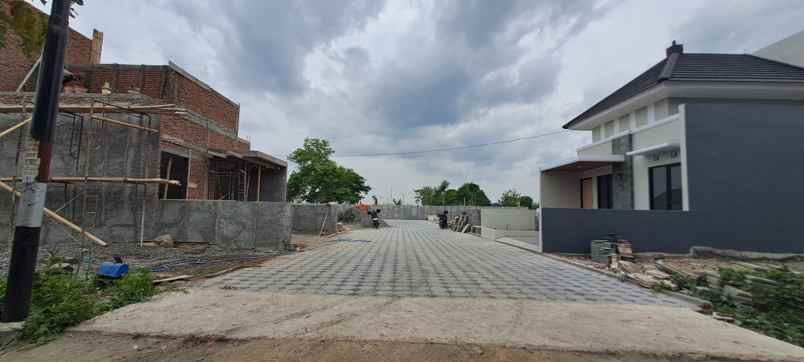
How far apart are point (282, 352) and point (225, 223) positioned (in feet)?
26.4

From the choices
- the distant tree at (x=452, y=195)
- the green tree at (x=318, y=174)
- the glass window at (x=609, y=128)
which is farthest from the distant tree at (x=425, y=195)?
the glass window at (x=609, y=128)

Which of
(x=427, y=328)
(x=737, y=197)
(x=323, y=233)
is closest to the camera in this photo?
(x=427, y=328)

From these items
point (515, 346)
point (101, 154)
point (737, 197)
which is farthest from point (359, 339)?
point (737, 197)

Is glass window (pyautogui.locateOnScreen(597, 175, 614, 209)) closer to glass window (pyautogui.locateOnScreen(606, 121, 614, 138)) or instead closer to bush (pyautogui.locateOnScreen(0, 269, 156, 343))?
glass window (pyautogui.locateOnScreen(606, 121, 614, 138))

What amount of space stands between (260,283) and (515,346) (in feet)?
14.0

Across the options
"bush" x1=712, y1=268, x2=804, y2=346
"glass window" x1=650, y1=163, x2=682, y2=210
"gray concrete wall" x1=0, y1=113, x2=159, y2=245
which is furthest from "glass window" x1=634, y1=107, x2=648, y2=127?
"gray concrete wall" x1=0, y1=113, x2=159, y2=245

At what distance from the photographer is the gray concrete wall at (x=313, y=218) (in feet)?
54.1

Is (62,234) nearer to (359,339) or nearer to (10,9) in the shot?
(10,9)

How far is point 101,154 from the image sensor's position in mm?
9211

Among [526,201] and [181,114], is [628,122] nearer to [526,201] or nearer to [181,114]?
[181,114]

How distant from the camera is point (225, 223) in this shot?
970cm

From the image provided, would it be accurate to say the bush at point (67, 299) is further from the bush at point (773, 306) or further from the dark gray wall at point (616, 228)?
the dark gray wall at point (616, 228)

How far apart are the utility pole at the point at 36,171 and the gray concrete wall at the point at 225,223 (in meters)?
6.38

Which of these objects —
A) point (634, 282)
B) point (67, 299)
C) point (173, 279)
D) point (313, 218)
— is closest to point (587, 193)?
point (634, 282)
